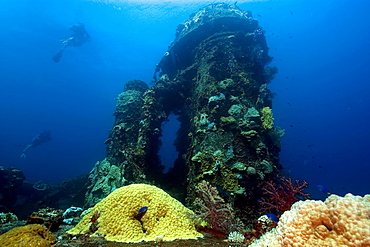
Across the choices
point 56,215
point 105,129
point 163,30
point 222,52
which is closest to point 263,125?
point 222,52

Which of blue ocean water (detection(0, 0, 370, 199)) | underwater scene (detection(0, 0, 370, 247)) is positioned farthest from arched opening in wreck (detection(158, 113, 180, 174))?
blue ocean water (detection(0, 0, 370, 199))

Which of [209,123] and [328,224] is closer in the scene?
[328,224]

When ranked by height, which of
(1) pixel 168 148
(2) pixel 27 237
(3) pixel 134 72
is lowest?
(2) pixel 27 237

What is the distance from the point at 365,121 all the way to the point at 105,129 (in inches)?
5755

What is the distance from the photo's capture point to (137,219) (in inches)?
166

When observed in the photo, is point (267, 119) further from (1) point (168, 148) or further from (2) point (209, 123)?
(1) point (168, 148)

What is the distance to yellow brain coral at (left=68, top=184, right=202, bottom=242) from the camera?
384cm

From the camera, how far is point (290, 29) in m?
61.7

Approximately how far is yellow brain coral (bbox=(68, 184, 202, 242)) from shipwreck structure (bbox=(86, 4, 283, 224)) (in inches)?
82.8

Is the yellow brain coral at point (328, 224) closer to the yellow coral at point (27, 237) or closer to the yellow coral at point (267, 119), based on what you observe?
the yellow coral at point (27, 237)

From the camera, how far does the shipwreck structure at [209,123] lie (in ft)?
22.3

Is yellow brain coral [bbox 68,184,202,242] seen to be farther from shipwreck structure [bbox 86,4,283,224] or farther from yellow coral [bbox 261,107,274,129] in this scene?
yellow coral [bbox 261,107,274,129]

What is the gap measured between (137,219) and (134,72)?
88.5 metres

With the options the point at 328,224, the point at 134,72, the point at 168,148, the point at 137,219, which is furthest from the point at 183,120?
the point at 134,72
